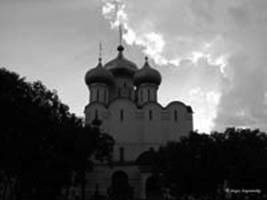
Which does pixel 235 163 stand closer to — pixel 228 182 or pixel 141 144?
pixel 228 182

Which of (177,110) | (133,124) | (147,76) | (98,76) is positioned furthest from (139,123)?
(98,76)

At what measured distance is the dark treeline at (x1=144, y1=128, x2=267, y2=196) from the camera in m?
40.2

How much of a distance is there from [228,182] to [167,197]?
1097 centimetres

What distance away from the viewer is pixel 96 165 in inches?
2400

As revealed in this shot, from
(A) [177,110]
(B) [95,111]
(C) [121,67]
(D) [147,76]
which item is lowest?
(B) [95,111]

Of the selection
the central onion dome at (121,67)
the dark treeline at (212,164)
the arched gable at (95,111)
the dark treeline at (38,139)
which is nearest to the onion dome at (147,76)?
the central onion dome at (121,67)

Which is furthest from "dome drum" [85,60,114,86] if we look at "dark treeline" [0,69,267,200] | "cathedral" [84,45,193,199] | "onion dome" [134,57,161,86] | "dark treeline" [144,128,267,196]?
"dark treeline" [144,128,267,196]

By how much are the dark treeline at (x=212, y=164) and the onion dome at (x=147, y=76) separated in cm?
2128

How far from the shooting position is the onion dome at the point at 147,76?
Answer: 2584 inches

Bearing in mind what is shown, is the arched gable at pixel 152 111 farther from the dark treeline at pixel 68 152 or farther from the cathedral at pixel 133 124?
the dark treeline at pixel 68 152

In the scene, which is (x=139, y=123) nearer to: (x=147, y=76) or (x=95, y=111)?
(x=95, y=111)

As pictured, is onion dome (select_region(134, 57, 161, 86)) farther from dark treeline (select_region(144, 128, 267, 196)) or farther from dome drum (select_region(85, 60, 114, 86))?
dark treeline (select_region(144, 128, 267, 196))

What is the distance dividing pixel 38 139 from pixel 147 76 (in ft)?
122

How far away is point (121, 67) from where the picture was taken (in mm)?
72062
